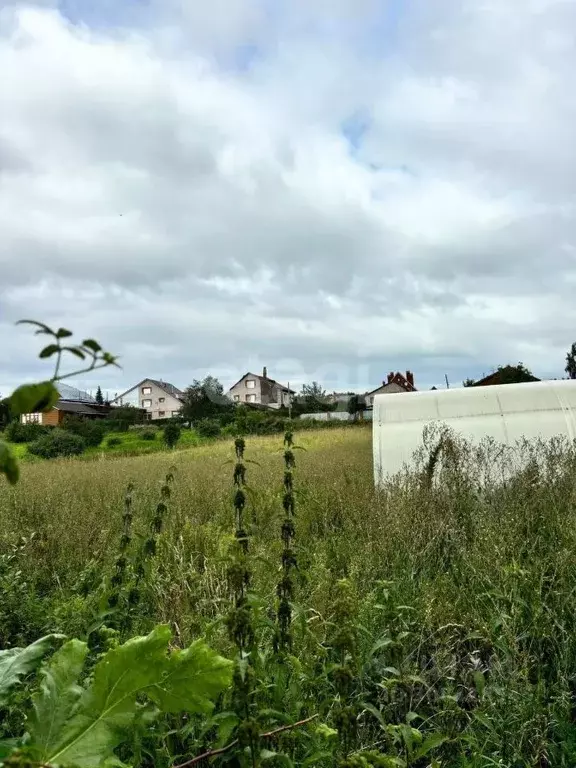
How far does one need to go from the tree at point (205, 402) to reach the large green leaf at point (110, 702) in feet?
126

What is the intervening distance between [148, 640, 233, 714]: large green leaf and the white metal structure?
715 centimetres

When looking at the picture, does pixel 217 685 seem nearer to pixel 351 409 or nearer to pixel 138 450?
pixel 138 450

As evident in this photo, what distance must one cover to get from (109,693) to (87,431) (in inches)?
1336

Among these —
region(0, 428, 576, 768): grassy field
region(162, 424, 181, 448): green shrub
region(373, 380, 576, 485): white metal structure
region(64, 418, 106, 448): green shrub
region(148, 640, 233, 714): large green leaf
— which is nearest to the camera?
region(148, 640, 233, 714): large green leaf

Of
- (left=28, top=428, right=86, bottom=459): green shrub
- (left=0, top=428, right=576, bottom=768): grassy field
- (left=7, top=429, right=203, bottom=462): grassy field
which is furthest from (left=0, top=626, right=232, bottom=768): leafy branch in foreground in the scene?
(left=28, top=428, right=86, bottom=459): green shrub

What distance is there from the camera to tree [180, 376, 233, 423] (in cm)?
4147

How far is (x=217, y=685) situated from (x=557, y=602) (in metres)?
2.90

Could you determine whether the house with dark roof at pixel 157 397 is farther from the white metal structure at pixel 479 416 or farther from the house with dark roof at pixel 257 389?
the white metal structure at pixel 479 416

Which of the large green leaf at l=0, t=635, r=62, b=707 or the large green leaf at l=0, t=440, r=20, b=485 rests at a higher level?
the large green leaf at l=0, t=440, r=20, b=485

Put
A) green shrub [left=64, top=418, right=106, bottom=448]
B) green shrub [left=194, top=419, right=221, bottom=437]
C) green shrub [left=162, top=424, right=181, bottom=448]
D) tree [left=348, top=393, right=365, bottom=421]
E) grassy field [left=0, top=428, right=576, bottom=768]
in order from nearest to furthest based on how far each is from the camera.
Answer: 1. grassy field [left=0, top=428, right=576, bottom=768]
2. green shrub [left=162, top=424, right=181, bottom=448]
3. green shrub [left=64, top=418, right=106, bottom=448]
4. green shrub [left=194, top=419, right=221, bottom=437]
5. tree [left=348, top=393, right=365, bottom=421]

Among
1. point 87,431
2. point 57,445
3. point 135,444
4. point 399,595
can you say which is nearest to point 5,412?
point 399,595

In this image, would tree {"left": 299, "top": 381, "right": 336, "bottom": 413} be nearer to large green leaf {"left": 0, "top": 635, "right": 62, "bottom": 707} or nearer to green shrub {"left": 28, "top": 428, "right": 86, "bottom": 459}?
green shrub {"left": 28, "top": 428, "right": 86, "bottom": 459}

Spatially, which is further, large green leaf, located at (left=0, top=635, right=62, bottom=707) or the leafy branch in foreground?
large green leaf, located at (left=0, top=635, right=62, bottom=707)

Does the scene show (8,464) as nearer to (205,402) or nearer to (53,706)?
(53,706)
